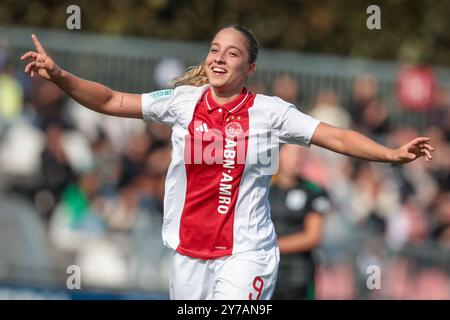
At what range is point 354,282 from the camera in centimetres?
1210

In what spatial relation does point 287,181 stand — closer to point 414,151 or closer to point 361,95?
A: point 361,95

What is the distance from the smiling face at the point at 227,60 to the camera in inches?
271

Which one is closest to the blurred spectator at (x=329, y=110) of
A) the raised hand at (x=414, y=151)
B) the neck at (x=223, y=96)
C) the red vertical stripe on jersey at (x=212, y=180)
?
the neck at (x=223, y=96)

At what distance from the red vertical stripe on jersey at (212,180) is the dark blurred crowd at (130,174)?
5030 mm

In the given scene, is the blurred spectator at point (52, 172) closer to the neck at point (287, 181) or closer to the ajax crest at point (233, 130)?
the neck at point (287, 181)

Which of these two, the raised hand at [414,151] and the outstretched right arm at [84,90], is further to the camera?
the outstretched right arm at [84,90]

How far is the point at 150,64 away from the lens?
12.7 metres

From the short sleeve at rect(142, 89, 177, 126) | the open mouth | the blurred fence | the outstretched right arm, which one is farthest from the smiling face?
the blurred fence

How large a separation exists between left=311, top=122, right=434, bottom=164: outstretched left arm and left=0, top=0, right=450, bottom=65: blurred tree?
1076cm

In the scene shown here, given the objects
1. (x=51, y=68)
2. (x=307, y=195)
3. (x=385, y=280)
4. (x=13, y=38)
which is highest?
(x=13, y=38)

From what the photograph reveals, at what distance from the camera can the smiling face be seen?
687cm
